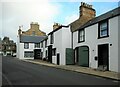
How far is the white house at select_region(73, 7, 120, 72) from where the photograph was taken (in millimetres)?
22734

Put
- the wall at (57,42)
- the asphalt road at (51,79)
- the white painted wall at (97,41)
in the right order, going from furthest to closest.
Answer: the wall at (57,42), the white painted wall at (97,41), the asphalt road at (51,79)

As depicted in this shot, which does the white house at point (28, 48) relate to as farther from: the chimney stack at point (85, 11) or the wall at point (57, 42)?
the chimney stack at point (85, 11)

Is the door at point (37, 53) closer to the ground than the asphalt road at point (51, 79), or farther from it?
farther from it

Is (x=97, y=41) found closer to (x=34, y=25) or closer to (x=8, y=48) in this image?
(x=34, y=25)

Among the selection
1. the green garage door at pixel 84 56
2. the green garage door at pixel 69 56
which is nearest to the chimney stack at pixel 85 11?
the green garage door at pixel 69 56

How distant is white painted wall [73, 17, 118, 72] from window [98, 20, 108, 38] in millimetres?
618

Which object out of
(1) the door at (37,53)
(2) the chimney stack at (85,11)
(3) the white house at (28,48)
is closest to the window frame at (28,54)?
(3) the white house at (28,48)

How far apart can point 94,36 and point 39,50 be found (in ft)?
142

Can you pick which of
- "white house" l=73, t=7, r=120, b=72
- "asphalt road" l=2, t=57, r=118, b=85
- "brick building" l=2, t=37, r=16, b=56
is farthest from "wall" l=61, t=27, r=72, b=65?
"brick building" l=2, t=37, r=16, b=56

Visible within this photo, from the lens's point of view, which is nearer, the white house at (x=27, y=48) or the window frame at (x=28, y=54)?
the white house at (x=27, y=48)

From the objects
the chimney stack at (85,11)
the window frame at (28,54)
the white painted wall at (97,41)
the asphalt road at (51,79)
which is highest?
the chimney stack at (85,11)

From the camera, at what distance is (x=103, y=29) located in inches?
1007

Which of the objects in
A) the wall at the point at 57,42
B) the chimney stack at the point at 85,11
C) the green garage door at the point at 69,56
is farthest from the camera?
the chimney stack at the point at 85,11

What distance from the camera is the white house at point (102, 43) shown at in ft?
74.6
